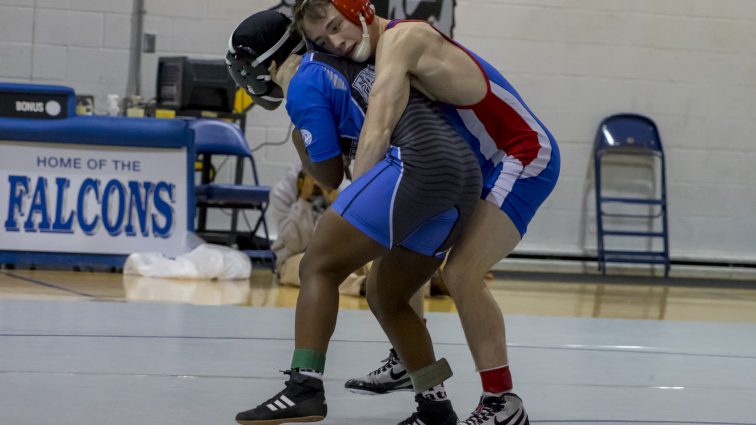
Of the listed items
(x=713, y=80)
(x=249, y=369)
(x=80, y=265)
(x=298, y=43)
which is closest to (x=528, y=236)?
(x=713, y=80)

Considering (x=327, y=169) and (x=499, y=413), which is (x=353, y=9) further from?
(x=499, y=413)

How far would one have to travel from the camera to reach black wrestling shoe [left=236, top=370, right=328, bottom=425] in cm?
252

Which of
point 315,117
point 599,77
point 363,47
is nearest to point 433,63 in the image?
point 363,47

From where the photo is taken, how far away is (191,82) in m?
7.72

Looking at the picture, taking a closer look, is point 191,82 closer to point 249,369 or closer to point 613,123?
point 613,123

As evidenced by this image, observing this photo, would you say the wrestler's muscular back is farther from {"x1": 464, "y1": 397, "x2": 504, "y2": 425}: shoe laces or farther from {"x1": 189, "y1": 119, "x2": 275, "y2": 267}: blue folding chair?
{"x1": 189, "y1": 119, "x2": 275, "y2": 267}: blue folding chair

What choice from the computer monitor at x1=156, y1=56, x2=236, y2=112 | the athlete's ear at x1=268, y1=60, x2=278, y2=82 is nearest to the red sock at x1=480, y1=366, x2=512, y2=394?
the athlete's ear at x1=268, y1=60, x2=278, y2=82

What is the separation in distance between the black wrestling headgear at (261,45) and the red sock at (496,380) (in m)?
1.00

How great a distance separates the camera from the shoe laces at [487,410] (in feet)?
9.34

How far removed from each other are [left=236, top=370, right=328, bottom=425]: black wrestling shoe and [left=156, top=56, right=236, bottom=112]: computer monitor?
534cm

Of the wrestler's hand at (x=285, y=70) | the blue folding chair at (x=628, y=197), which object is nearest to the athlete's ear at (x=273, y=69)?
the wrestler's hand at (x=285, y=70)

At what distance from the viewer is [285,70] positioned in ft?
9.83

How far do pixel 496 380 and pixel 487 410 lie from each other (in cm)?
8

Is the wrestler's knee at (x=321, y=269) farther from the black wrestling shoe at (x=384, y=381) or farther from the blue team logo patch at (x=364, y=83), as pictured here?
the black wrestling shoe at (x=384, y=381)
